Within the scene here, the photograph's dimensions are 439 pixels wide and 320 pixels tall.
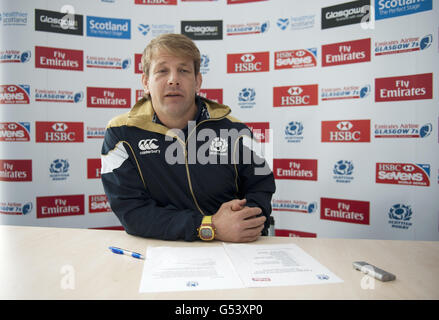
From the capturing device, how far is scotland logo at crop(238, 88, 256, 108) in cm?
279

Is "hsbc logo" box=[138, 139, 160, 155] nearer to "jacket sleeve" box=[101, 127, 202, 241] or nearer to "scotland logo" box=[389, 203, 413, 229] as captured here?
"jacket sleeve" box=[101, 127, 202, 241]

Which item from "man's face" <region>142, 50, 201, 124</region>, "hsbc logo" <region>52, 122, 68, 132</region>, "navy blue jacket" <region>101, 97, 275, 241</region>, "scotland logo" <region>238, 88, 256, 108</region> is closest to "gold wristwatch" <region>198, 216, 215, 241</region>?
"navy blue jacket" <region>101, 97, 275, 241</region>

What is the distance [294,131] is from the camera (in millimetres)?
2709

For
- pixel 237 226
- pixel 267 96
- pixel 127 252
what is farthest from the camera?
pixel 267 96

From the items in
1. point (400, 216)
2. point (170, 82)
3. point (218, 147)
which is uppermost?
point (170, 82)

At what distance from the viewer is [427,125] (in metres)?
2.18

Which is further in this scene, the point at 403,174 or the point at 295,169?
the point at 295,169

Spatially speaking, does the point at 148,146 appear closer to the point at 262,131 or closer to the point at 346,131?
the point at 262,131

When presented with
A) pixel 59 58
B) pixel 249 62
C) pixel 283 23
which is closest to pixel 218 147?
pixel 249 62

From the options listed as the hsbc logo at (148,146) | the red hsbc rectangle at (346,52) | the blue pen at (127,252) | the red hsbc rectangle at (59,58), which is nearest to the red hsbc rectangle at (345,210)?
the red hsbc rectangle at (346,52)

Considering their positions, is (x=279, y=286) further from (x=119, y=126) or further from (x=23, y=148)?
(x=23, y=148)

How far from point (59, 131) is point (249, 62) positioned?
1.96 metres

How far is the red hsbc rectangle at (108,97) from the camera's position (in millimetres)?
2805

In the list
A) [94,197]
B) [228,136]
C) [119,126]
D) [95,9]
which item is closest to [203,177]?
[228,136]
